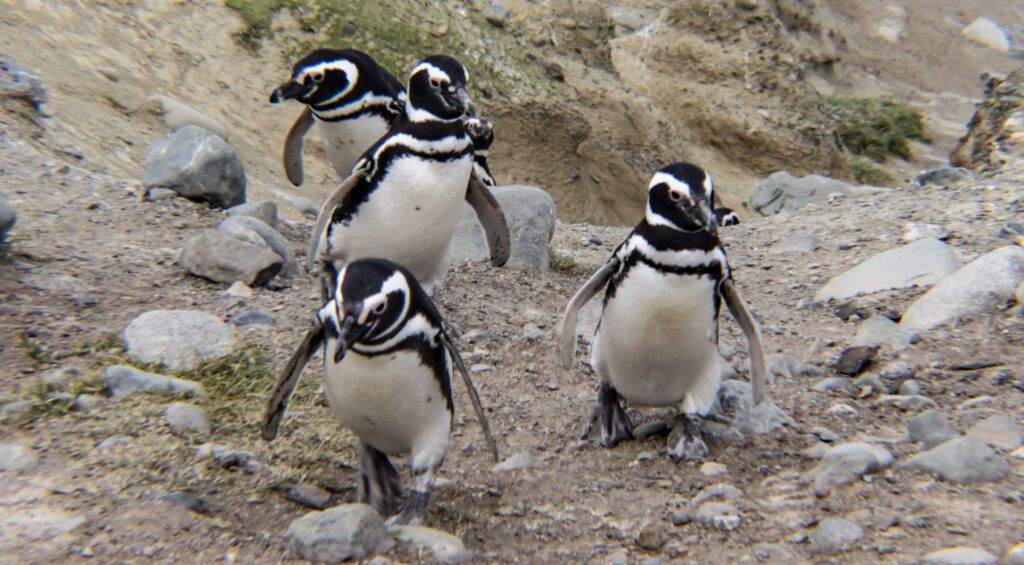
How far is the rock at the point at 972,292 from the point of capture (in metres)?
4.37

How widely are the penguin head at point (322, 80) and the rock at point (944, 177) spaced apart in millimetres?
4227

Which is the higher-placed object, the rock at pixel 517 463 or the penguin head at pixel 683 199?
the penguin head at pixel 683 199

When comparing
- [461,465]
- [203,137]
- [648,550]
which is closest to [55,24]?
[203,137]

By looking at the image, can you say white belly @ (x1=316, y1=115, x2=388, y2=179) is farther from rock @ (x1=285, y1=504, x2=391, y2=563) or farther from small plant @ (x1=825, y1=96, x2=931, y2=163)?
small plant @ (x1=825, y1=96, x2=931, y2=163)

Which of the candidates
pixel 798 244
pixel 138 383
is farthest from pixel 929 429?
pixel 798 244

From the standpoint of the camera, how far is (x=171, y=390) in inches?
129

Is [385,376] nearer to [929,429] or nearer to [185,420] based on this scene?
[185,420]

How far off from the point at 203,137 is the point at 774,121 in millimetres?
7361

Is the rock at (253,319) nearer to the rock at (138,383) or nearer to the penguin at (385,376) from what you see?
the rock at (138,383)

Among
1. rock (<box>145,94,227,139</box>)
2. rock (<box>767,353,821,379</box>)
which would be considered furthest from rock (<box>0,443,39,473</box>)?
rock (<box>145,94,227,139</box>)

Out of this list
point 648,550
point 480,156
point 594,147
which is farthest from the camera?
point 594,147

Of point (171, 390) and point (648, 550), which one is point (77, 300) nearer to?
point (171, 390)

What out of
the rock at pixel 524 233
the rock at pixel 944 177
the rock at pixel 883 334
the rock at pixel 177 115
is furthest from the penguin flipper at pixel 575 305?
the rock at pixel 944 177

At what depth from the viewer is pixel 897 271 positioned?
5.17 meters
